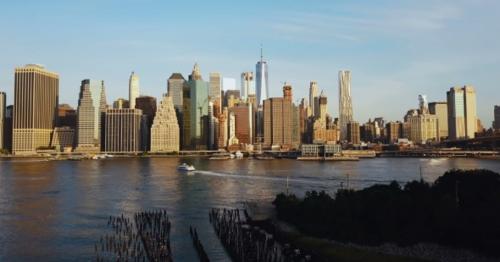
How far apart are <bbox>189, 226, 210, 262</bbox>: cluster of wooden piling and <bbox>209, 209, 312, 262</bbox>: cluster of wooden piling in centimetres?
161

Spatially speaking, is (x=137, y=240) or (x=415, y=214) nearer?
(x=415, y=214)

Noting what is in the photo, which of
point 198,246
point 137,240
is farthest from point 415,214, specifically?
point 137,240

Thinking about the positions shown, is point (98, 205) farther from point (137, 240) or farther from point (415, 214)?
point (415, 214)

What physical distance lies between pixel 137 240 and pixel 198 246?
235 inches

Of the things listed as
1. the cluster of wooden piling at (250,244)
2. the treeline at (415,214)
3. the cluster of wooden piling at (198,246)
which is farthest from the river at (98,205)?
the treeline at (415,214)

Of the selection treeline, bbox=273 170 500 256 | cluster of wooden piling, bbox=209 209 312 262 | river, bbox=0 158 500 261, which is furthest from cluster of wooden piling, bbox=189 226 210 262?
treeline, bbox=273 170 500 256

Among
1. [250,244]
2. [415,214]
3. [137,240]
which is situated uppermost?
[415,214]

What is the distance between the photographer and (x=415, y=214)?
33.8 meters

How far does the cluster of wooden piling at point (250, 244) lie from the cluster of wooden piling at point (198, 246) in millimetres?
1610

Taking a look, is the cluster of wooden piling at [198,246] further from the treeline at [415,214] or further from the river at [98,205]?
the treeline at [415,214]

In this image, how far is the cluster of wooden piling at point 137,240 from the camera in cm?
3322

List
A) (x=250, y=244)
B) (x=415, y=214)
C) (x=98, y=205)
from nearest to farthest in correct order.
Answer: (x=250, y=244)
(x=415, y=214)
(x=98, y=205)

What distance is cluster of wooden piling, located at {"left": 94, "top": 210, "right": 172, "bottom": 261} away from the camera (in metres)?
33.2

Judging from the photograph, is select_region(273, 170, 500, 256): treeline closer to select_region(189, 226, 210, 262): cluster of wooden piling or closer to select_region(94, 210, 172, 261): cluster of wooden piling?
select_region(189, 226, 210, 262): cluster of wooden piling
